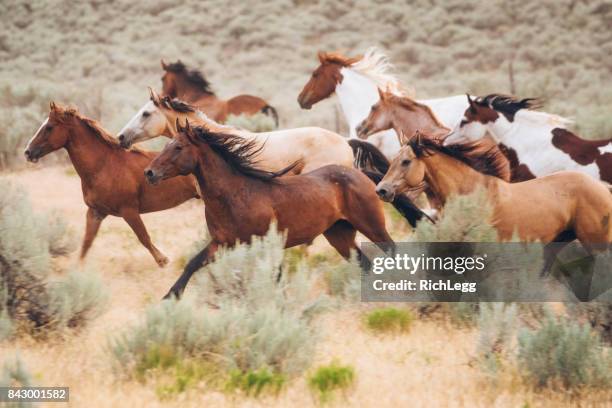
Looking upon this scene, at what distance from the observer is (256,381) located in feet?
16.7

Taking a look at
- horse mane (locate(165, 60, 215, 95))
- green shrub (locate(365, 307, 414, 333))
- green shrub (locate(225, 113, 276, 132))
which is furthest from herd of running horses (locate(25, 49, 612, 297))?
horse mane (locate(165, 60, 215, 95))

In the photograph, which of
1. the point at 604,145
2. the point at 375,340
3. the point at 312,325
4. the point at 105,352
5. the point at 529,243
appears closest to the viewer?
the point at 105,352

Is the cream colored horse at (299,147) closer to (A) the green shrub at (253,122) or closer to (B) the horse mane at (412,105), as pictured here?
(B) the horse mane at (412,105)

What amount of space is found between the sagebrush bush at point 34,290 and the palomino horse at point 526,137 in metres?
4.35

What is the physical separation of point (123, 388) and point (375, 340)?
6.45ft

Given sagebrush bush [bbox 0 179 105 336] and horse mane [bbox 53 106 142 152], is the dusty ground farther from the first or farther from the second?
horse mane [bbox 53 106 142 152]

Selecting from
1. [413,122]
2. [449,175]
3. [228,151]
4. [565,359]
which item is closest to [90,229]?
[228,151]

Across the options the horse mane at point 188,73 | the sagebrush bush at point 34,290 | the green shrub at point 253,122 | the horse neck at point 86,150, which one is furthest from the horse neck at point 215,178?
the horse mane at point 188,73

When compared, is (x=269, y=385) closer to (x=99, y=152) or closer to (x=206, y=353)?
(x=206, y=353)

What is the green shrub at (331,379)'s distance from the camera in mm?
5180

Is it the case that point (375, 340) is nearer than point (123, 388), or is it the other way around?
point (123, 388)

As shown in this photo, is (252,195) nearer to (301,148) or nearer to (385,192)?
(385,192)

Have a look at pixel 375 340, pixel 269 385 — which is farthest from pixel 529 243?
pixel 269 385

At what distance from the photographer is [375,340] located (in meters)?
6.42
